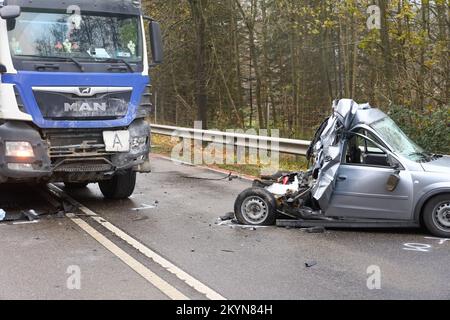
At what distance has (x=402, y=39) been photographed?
13.9 metres

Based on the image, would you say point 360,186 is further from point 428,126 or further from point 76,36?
point 428,126

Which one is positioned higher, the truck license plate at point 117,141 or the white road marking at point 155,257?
the truck license plate at point 117,141

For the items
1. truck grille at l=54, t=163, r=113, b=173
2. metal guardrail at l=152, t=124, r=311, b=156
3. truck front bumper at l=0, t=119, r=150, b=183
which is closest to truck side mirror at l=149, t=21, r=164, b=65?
truck front bumper at l=0, t=119, r=150, b=183

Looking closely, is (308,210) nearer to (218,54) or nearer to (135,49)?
(135,49)

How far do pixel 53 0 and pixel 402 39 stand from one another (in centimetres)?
938

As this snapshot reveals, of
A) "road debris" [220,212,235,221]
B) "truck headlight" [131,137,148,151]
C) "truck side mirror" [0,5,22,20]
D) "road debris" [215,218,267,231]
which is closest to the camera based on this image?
"road debris" [215,218,267,231]

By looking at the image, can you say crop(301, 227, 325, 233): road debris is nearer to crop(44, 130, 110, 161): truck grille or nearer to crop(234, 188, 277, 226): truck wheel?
crop(234, 188, 277, 226): truck wheel

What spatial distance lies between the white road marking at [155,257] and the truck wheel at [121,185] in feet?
2.15

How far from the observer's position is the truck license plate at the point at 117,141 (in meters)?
8.02

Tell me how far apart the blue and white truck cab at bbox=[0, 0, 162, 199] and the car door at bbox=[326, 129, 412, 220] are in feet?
10.6

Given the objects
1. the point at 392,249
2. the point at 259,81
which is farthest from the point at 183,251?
the point at 259,81

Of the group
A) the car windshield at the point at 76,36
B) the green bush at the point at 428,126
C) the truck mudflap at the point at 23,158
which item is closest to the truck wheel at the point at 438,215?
the car windshield at the point at 76,36

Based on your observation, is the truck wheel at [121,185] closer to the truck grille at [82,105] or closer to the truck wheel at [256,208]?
the truck grille at [82,105]

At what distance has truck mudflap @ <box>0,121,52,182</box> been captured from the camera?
739cm
